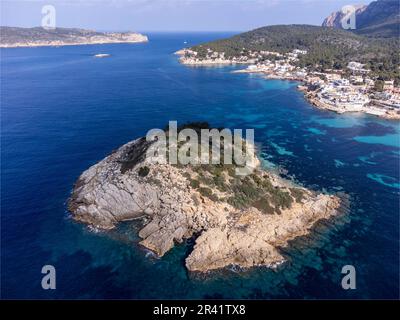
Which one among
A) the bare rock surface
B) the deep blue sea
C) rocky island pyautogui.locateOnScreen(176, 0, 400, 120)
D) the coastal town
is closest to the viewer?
the deep blue sea

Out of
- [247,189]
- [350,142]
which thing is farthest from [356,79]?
[247,189]

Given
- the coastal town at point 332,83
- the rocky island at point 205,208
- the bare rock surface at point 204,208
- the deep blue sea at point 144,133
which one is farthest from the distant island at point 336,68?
the rocky island at point 205,208

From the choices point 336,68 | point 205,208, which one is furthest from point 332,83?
point 205,208

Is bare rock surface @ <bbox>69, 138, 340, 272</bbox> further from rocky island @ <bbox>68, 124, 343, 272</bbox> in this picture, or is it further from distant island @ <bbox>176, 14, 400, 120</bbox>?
distant island @ <bbox>176, 14, 400, 120</bbox>

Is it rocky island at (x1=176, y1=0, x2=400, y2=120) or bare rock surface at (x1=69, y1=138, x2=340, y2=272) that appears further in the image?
rocky island at (x1=176, y1=0, x2=400, y2=120)

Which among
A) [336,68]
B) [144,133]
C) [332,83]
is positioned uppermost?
[336,68]

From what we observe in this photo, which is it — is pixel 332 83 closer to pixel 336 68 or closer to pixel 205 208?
pixel 336 68

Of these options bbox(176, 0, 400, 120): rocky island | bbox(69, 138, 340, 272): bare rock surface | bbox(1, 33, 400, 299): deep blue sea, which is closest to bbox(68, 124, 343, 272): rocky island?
bbox(69, 138, 340, 272): bare rock surface
